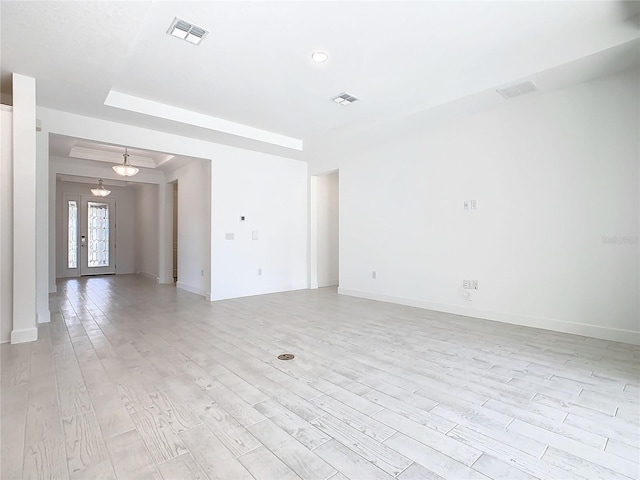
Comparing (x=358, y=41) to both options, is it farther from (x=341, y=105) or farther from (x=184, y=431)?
(x=184, y=431)

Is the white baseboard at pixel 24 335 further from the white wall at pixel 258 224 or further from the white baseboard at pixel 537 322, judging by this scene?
the white baseboard at pixel 537 322

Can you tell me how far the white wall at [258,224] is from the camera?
592 centimetres

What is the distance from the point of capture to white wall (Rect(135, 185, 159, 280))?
9.03 metres

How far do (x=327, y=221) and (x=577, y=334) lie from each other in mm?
5089

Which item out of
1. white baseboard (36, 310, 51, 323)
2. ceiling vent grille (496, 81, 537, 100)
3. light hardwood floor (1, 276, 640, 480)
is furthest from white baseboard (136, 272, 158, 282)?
ceiling vent grille (496, 81, 537, 100)

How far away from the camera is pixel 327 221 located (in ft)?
25.0

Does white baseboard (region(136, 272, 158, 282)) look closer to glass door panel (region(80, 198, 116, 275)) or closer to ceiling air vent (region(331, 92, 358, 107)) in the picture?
glass door panel (region(80, 198, 116, 275))

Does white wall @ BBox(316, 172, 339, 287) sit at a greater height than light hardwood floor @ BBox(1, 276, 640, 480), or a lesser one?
greater

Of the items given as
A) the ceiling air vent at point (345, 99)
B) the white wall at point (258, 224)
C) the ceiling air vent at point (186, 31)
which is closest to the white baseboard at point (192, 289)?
the white wall at point (258, 224)

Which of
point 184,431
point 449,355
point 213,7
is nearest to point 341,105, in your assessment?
point 213,7

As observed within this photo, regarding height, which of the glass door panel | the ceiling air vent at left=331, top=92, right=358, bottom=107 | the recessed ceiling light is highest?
the ceiling air vent at left=331, top=92, right=358, bottom=107

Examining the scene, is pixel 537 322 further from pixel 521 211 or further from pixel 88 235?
pixel 88 235

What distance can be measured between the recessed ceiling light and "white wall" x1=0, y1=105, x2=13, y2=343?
10.5 ft

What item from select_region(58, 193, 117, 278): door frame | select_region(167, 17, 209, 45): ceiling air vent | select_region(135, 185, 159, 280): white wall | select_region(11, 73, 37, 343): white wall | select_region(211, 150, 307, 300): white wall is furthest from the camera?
select_region(58, 193, 117, 278): door frame
